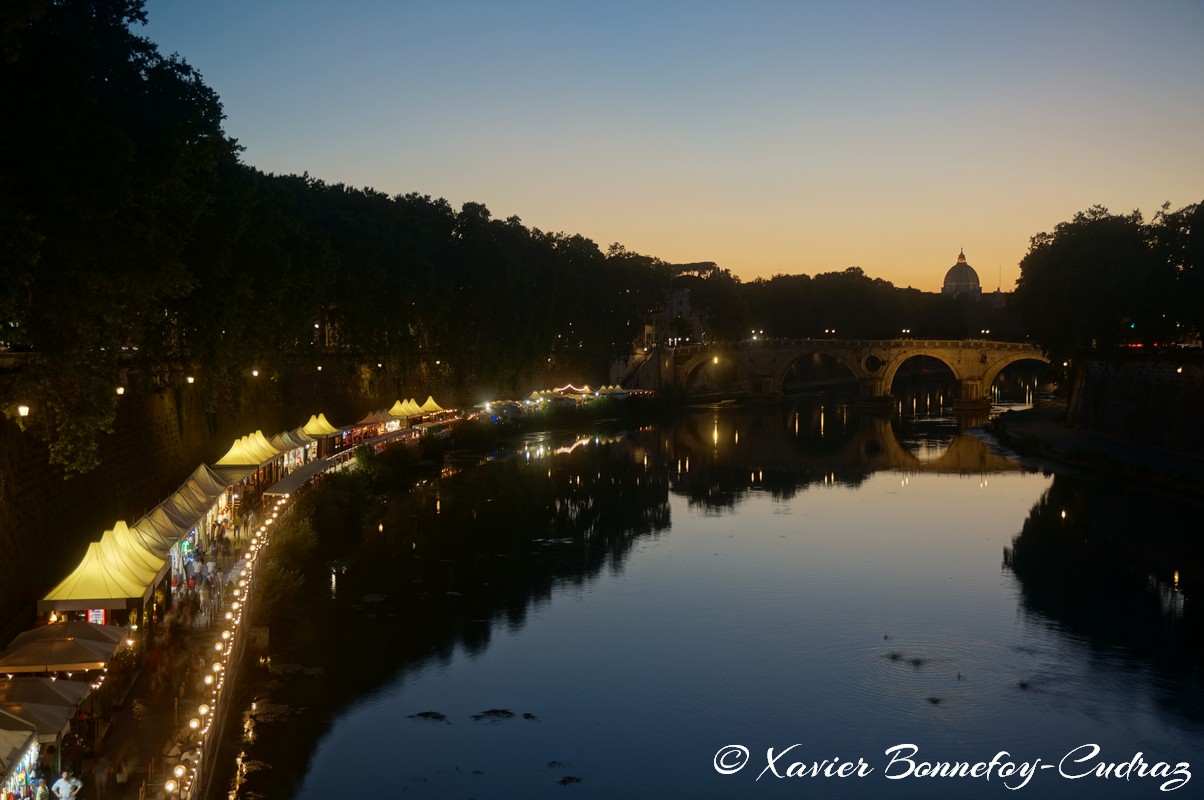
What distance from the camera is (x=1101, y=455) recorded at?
149 feet

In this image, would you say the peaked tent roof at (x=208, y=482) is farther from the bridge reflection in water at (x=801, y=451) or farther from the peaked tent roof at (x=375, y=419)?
the peaked tent roof at (x=375, y=419)

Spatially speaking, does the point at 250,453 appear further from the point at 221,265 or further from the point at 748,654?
the point at 748,654

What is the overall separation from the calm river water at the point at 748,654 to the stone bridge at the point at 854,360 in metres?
43.0

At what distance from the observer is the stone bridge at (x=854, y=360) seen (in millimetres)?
83062

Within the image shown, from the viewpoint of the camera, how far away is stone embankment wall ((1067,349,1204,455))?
4497 cm

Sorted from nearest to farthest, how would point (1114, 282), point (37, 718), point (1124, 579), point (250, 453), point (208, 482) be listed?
1. point (37, 718)
2. point (208, 482)
3. point (1124, 579)
4. point (250, 453)
5. point (1114, 282)

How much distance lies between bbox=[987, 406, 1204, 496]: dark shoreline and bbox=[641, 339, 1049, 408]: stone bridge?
655 inches

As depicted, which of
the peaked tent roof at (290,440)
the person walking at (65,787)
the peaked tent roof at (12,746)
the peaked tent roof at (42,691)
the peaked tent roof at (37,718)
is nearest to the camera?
the peaked tent roof at (12,746)

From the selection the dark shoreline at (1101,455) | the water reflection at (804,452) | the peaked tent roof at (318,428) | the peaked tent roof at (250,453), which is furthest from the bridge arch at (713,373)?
the peaked tent roof at (250,453)

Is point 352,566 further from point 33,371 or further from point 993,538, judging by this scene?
point 993,538

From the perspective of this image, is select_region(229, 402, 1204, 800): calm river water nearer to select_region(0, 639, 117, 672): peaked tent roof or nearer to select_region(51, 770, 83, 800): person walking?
select_region(0, 639, 117, 672): peaked tent roof

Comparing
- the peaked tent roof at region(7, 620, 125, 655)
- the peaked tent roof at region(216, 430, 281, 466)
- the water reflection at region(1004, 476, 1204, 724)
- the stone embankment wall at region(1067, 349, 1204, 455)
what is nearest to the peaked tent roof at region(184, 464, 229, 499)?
the peaked tent roof at region(216, 430, 281, 466)

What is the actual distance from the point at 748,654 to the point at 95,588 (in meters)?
12.0

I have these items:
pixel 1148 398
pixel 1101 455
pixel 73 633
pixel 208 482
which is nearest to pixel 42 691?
pixel 73 633
